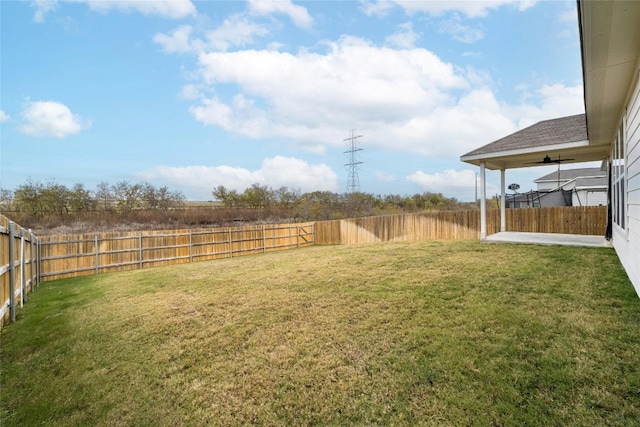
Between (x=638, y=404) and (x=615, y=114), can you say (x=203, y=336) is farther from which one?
(x=615, y=114)

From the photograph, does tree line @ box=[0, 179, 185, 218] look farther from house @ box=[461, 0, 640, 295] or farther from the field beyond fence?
house @ box=[461, 0, 640, 295]

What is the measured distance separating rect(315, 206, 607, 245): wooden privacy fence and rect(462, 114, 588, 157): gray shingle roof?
369 cm

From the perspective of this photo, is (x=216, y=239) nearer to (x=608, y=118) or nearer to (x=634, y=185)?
(x=608, y=118)

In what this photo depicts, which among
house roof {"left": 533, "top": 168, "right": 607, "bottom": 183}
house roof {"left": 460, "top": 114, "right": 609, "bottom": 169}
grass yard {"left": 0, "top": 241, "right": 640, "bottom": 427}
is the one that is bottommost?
grass yard {"left": 0, "top": 241, "right": 640, "bottom": 427}

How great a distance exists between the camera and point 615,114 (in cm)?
522

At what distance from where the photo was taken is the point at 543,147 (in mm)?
7543

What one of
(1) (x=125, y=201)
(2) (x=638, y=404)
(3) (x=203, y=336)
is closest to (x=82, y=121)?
(1) (x=125, y=201)

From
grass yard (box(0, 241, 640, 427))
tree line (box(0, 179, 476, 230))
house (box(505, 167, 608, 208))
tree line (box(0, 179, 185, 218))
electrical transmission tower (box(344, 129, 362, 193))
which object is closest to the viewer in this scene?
grass yard (box(0, 241, 640, 427))

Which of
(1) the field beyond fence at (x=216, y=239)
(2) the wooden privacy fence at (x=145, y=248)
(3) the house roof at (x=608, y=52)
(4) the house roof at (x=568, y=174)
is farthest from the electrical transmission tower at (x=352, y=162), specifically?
(3) the house roof at (x=608, y=52)

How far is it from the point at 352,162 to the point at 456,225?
1694cm

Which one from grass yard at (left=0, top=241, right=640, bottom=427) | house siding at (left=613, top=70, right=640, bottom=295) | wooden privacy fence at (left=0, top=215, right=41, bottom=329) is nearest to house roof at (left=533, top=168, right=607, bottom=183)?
grass yard at (left=0, top=241, right=640, bottom=427)

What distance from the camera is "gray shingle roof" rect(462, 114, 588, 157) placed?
24.4 feet

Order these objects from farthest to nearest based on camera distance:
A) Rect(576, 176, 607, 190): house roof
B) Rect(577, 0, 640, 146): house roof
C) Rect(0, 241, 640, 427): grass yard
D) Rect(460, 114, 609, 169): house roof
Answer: Rect(576, 176, 607, 190): house roof → Rect(460, 114, 609, 169): house roof → Rect(577, 0, 640, 146): house roof → Rect(0, 241, 640, 427): grass yard

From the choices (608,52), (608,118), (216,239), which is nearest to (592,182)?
(608,118)
